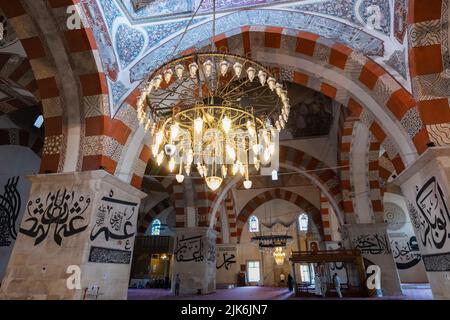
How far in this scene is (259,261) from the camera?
1404 cm

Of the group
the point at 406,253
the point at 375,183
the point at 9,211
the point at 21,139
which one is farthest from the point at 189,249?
the point at 406,253

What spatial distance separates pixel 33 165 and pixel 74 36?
556 cm

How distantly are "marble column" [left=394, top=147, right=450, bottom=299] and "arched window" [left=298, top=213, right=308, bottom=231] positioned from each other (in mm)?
10359

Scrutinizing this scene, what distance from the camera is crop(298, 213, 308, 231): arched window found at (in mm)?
14133

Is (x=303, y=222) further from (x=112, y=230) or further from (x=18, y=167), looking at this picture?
(x=18, y=167)

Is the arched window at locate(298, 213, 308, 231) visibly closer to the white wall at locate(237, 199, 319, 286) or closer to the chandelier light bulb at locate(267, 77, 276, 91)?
the white wall at locate(237, 199, 319, 286)

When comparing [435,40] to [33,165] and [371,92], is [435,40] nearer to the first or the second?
[371,92]

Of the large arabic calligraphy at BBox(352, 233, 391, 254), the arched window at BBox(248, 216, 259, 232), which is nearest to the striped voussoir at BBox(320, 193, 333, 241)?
the arched window at BBox(248, 216, 259, 232)

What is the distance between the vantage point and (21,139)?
797 centimetres

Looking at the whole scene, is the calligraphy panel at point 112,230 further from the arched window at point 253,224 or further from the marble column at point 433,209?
the arched window at point 253,224

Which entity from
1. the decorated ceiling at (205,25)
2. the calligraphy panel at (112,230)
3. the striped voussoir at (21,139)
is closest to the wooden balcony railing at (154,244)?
the striped voussoir at (21,139)

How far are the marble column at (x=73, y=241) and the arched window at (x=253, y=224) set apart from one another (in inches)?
419

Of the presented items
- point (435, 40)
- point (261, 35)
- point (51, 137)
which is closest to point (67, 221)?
point (51, 137)

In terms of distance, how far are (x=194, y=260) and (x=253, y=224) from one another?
6.47 metres
